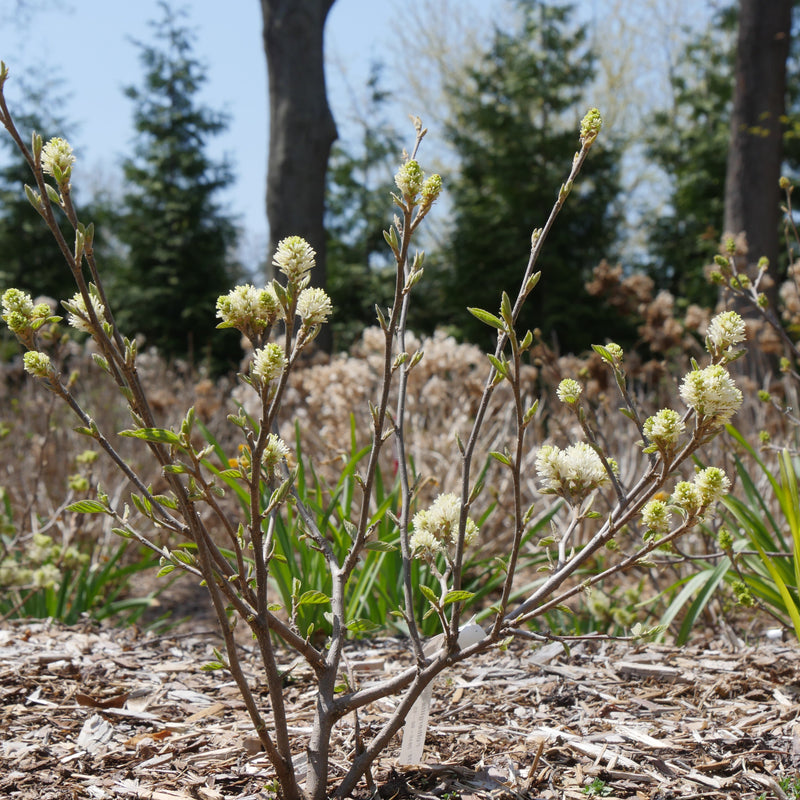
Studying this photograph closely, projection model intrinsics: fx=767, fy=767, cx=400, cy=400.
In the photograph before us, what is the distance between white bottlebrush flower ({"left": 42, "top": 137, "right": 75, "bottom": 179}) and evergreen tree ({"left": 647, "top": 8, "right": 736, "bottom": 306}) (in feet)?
44.8

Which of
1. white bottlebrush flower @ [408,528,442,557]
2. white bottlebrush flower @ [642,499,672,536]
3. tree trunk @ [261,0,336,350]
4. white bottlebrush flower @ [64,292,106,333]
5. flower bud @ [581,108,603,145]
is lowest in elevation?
white bottlebrush flower @ [408,528,442,557]

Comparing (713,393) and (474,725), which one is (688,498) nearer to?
(713,393)

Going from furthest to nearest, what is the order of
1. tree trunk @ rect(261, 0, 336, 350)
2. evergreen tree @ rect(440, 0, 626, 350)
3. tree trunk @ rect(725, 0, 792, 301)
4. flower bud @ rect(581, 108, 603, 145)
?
evergreen tree @ rect(440, 0, 626, 350) < tree trunk @ rect(261, 0, 336, 350) < tree trunk @ rect(725, 0, 792, 301) < flower bud @ rect(581, 108, 603, 145)

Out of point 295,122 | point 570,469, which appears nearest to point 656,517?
point 570,469

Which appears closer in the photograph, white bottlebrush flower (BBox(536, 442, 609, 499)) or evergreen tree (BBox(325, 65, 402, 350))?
white bottlebrush flower (BBox(536, 442, 609, 499))

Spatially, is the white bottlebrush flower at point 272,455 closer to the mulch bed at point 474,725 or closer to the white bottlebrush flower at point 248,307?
the white bottlebrush flower at point 248,307

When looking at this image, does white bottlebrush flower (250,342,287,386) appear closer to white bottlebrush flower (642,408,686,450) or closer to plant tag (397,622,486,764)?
white bottlebrush flower (642,408,686,450)

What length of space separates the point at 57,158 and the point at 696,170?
51.9 ft

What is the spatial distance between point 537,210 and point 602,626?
12413mm

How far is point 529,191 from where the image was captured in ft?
47.7

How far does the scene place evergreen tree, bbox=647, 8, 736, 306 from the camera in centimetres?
1468

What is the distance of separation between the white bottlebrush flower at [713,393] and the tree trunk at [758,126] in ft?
27.2

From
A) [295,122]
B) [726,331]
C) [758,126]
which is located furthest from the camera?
[758,126]

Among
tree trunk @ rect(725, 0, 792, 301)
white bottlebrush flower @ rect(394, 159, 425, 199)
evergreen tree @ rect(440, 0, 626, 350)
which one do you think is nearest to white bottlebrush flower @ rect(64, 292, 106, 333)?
white bottlebrush flower @ rect(394, 159, 425, 199)
